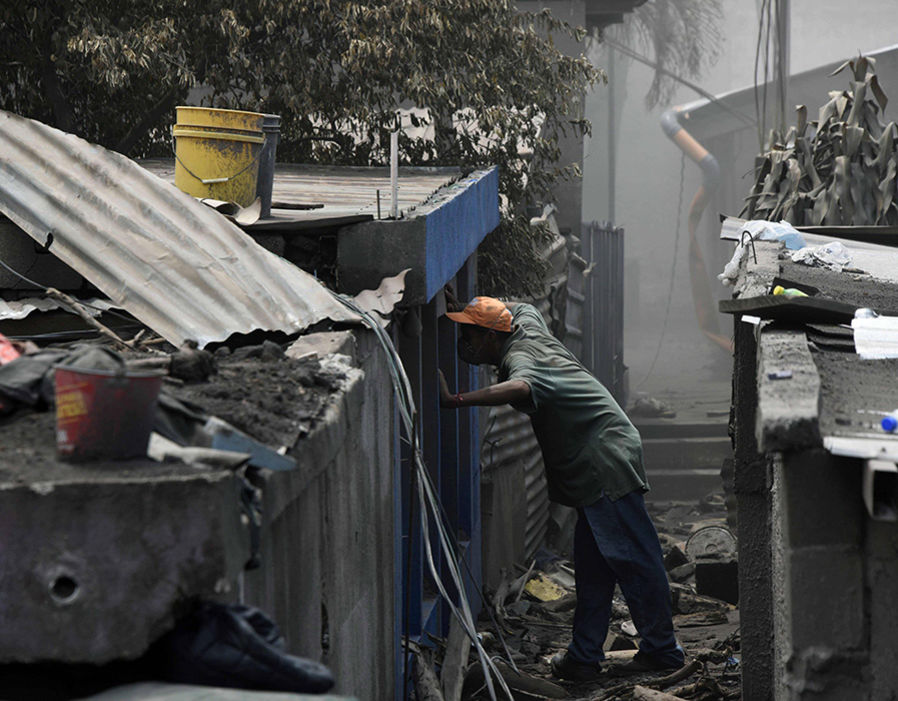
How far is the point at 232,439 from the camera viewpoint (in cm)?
263

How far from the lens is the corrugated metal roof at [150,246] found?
4.40m

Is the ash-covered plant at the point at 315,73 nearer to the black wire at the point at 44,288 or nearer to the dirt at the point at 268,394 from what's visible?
the black wire at the point at 44,288

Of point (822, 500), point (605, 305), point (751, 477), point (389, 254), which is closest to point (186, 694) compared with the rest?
point (822, 500)

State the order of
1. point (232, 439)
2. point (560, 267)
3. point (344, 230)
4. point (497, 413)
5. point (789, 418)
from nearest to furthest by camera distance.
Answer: point (232, 439) → point (789, 418) → point (344, 230) → point (497, 413) → point (560, 267)

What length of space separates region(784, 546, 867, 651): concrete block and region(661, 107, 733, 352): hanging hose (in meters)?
22.5

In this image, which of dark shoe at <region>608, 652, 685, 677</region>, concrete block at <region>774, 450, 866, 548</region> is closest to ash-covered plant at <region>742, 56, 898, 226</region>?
dark shoe at <region>608, 652, 685, 677</region>

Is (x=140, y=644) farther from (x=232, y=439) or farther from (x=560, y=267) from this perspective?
(x=560, y=267)

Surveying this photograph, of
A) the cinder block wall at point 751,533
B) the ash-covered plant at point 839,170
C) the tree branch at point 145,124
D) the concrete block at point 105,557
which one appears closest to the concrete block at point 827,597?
the concrete block at point 105,557

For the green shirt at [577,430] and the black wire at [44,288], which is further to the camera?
the green shirt at [577,430]

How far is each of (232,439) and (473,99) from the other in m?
8.05

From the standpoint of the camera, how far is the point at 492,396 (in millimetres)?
6344

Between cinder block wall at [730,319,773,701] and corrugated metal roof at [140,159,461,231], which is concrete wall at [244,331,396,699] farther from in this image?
cinder block wall at [730,319,773,701]

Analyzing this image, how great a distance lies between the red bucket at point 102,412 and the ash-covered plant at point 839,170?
8258 millimetres

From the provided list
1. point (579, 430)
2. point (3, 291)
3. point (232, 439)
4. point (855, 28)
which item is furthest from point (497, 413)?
point (855, 28)
